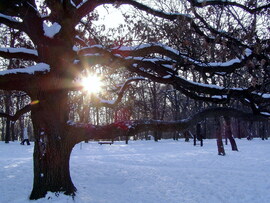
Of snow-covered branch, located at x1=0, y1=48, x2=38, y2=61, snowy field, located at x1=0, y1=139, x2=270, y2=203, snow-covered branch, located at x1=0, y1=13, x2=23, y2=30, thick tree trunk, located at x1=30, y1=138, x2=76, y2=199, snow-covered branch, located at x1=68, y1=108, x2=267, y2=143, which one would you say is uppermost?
snow-covered branch, located at x1=0, y1=13, x2=23, y2=30

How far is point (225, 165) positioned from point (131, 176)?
195 inches

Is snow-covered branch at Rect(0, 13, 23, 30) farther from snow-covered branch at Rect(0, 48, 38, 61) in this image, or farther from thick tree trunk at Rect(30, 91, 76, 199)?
thick tree trunk at Rect(30, 91, 76, 199)

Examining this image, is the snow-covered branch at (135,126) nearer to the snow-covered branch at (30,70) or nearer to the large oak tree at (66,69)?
the large oak tree at (66,69)

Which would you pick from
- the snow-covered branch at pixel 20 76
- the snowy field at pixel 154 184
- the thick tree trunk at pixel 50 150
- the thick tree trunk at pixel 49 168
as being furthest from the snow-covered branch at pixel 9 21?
the snowy field at pixel 154 184

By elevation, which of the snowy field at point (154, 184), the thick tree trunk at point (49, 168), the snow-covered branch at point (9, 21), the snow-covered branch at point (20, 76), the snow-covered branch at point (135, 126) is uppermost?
the snow-covered branch at point (9, 21)

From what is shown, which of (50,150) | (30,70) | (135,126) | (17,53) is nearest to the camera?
(30,70)

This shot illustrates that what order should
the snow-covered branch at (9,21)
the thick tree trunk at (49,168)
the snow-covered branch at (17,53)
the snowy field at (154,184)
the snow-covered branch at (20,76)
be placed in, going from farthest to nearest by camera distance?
the snowy field at (154,184), the snow-covered branch at (9,21), the thick tree trunk at (49,168), the snow-covered branch at (17,53), the snow-covered branch at (20,76)

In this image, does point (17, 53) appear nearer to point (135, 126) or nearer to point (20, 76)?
point (20, 76)

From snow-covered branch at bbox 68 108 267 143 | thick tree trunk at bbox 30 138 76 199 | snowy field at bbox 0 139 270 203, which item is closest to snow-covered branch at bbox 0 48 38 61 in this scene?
snow-covered branch at bbox 68 108 267 143

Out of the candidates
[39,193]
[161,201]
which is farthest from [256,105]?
[39,193]

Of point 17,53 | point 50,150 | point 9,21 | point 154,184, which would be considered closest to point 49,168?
point 50,150

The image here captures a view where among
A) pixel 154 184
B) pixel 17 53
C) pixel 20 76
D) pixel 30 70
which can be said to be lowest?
pixel 154 184

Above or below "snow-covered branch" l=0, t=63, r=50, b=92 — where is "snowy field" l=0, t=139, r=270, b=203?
below

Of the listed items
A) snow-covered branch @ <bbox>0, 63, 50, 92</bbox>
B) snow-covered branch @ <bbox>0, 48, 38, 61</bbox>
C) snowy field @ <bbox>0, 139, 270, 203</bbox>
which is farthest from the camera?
snowy field @ <bbox>0, 139, 270, 203</bbox>
